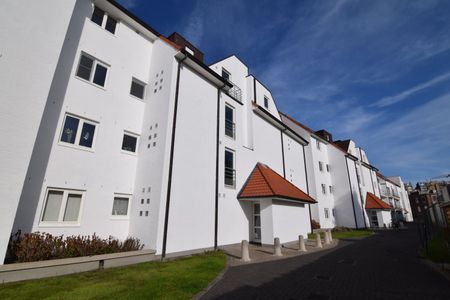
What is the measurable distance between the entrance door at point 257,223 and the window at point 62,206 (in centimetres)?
1051

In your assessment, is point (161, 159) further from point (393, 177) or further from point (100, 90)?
point (393, 177)

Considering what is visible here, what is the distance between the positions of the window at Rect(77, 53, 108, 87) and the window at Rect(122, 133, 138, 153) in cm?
271

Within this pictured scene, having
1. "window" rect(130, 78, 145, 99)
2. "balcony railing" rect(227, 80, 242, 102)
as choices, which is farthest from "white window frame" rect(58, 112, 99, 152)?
"balcony railing" rect(227, 80, 242, 102)

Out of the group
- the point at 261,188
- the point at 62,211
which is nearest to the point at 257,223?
the point at 261,188

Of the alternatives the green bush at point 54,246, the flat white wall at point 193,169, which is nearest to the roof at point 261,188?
the flat white wall at point 193,169

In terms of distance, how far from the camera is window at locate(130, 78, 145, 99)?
12.0 metres

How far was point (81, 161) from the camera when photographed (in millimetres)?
8977

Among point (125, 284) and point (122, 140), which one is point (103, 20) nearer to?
point (122, 140)

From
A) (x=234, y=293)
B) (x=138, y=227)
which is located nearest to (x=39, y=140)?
(x=138, y=227)

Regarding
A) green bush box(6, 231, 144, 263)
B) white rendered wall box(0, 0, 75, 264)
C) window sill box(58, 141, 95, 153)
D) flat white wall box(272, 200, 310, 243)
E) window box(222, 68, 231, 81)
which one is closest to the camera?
white rendered wall box(0, 0, 75, 264)

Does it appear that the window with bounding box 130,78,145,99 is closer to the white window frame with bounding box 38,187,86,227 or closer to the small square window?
the small square window

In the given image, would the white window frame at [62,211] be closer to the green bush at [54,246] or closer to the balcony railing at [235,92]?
the green bush at [54,246]

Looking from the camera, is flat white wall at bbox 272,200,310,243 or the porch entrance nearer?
flat white wall at bbox 272,200,310,243

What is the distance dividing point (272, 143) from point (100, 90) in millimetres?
14102
